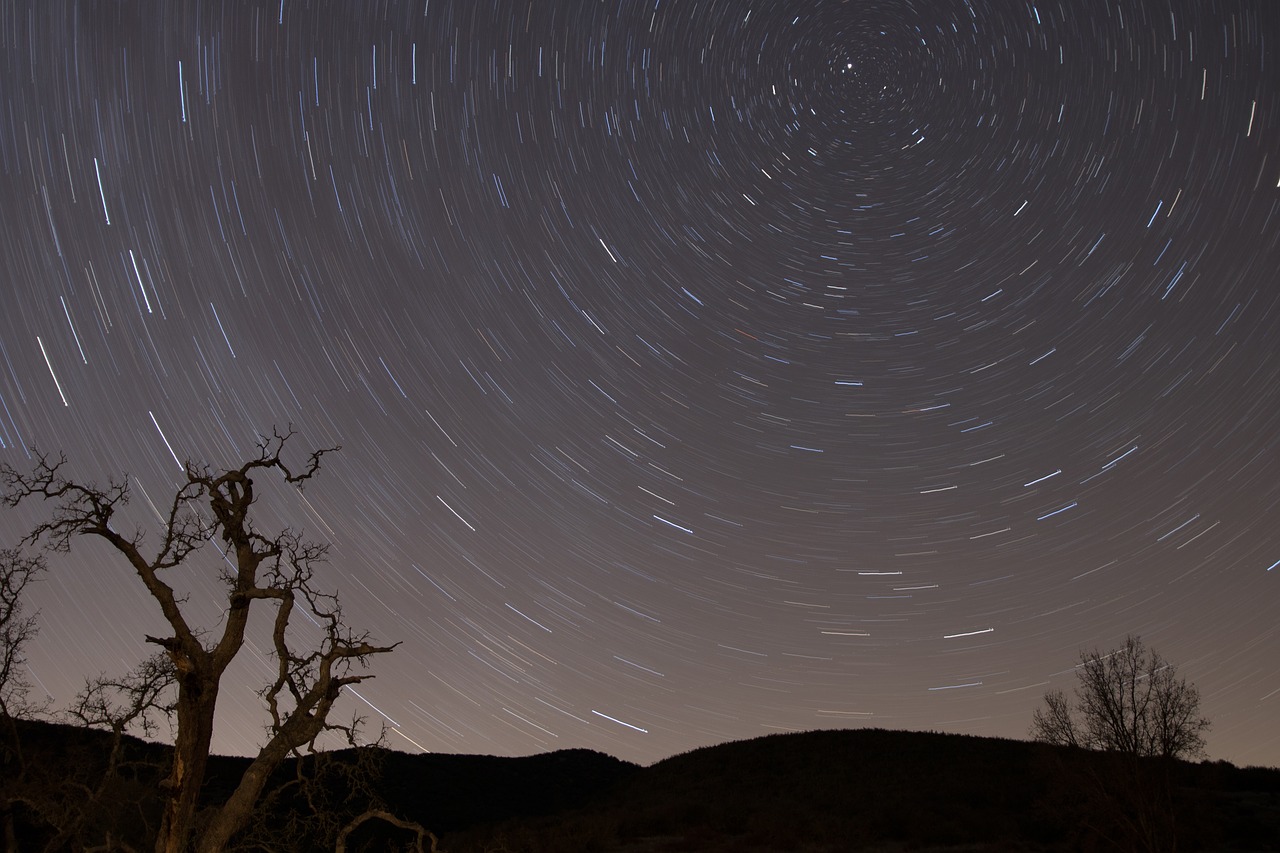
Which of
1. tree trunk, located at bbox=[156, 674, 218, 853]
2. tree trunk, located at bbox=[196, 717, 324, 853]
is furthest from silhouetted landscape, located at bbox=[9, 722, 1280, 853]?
tree trunk, located at bbox=[156, 674, 218, 853]

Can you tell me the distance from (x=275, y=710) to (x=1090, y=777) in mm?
22275

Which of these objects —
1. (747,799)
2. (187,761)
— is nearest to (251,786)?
(187,761)

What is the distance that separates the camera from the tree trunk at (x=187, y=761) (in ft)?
34.4

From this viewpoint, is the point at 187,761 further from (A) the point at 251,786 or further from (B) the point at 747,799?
(B) the point at 747,799

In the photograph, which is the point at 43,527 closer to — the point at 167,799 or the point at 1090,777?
the point at 167,799

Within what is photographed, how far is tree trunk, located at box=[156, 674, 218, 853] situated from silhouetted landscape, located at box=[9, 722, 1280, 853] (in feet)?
4.05

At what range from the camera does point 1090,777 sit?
24.0 meters

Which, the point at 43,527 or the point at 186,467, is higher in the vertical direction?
the point at 186,467

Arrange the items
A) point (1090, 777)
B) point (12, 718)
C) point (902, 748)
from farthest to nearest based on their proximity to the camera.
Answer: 1. point (902, 748)
2. point (1090, 777)
3. point (12, 718)

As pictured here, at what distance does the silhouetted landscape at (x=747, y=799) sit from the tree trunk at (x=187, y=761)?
4.05 ft

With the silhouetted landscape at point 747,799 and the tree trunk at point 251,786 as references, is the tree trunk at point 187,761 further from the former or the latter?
the silhouetted landscape at point 747,799

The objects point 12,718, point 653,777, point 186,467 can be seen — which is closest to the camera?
point 186,467

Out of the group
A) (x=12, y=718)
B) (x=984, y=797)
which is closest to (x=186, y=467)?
(x=12, y=718)

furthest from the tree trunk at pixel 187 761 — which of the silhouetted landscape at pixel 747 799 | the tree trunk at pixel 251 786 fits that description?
the silhouetted landscape at pixel 747 799
